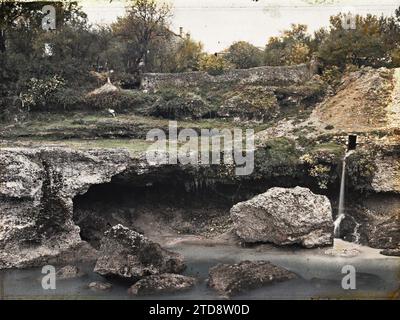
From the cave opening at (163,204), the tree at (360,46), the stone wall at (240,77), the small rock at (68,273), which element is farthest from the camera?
the stone wall at (240,77)

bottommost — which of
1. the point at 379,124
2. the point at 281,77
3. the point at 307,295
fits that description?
the point at 307,295

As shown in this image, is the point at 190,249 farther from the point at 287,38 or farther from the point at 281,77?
the point at 287,38

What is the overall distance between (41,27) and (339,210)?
79.9 ft

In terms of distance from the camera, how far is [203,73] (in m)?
40.7

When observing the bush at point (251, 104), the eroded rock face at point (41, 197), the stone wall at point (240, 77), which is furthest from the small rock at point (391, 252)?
the stone wall at point (240, 77)

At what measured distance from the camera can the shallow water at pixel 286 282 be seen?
Answer: 2231 centimetres

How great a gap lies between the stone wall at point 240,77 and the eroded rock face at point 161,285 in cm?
1949

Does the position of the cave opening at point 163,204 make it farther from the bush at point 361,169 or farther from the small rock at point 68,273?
the bush at point 361,169

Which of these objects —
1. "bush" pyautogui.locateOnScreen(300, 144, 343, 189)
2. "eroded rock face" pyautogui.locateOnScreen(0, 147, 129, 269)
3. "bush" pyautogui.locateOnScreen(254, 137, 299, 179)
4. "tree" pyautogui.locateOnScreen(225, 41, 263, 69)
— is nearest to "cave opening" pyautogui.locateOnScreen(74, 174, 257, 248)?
"bush" pyautogui.locateOnScreen(254, 137, 299, 179)

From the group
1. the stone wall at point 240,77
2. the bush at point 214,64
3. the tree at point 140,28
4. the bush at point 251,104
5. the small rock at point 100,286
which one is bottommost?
the small rock at point 100,286

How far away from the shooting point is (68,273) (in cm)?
2512

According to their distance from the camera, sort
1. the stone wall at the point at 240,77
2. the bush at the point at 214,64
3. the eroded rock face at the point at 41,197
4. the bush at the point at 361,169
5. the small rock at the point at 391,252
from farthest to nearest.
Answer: the bush at the point at 214,64 → the stone wall at the point at 240,77 → the bush at the point at 361,169 → the eroded rock face at the point at 41,197 → the small rock at the point at 391,252

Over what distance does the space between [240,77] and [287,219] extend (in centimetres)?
1565
